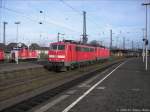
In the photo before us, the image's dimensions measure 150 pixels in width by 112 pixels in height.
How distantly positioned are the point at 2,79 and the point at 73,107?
15.2 m

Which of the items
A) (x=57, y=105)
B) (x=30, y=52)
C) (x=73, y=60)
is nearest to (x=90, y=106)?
(x=57, y=105)

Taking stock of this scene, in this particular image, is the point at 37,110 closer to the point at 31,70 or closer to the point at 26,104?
the point at 26,104

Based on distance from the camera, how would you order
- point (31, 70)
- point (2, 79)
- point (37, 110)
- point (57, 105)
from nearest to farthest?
point (37, 110), point (57, 105), point (2, 79), point (31, 70)

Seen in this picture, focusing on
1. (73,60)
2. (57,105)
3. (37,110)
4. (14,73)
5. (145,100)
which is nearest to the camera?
(37,110)

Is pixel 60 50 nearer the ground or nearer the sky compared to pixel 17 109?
nearer the sky

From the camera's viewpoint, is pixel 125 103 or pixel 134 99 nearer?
pixel 125 103

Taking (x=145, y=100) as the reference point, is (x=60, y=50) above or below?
above

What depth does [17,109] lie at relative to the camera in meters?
10.9

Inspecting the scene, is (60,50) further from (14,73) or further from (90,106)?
(90,106)

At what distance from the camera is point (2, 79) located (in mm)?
24562

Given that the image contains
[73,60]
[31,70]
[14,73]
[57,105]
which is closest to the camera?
[57,105]

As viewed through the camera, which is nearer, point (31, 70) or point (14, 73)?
point (14, 73)

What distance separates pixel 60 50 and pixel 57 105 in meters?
21.8

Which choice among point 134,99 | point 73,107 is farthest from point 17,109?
point 134,99
